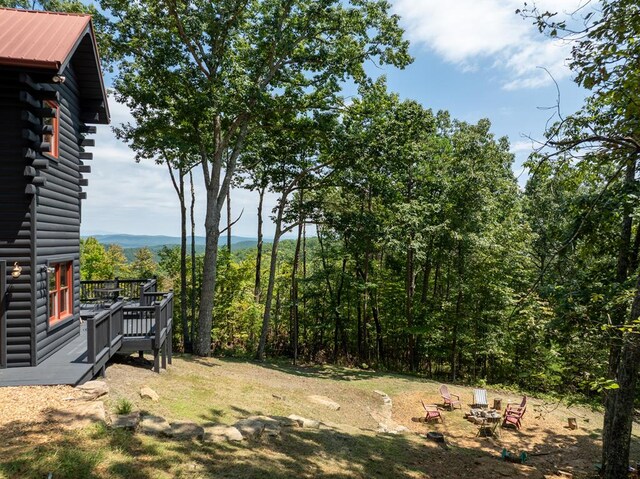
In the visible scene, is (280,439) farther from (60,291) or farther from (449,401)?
(449,401)

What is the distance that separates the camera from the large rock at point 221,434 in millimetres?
6621

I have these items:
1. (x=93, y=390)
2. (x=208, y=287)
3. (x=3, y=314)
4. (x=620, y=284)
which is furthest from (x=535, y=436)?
(x=3, y=314)

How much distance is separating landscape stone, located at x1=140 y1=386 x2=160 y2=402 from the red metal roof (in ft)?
22.8

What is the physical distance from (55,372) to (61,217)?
13.1 ft

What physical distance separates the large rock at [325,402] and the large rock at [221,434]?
5.38 m

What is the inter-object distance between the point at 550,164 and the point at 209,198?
44.9ft

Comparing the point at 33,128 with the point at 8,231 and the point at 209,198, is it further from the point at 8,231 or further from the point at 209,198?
the point at 209,198

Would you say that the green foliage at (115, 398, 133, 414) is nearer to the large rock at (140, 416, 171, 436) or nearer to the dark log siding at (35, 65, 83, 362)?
the large rock at (140, 416, 171, 436)

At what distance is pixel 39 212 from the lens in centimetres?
859

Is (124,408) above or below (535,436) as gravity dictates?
above

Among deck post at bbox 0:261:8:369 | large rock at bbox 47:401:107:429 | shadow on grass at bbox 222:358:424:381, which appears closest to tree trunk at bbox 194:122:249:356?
shadow on grass at bbox 222:358:424:381

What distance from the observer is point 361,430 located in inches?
397

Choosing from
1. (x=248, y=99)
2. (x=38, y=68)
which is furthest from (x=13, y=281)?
(x=248, y=99)

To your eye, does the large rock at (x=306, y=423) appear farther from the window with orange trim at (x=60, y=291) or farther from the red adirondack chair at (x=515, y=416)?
the red adirondack chair at (x=515, y=416)
